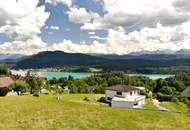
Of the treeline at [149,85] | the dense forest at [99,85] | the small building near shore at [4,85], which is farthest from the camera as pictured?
the treeline at [149,85]

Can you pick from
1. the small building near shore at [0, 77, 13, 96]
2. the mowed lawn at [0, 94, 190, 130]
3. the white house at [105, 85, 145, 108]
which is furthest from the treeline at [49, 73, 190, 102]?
the mowed lawn at [0, 94, 190, 130]

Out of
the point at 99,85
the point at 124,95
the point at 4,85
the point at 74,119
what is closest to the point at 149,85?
the point at 99,85

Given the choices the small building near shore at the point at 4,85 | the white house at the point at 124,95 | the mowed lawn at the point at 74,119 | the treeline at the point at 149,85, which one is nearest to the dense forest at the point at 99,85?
the treeline at the point at 149,85

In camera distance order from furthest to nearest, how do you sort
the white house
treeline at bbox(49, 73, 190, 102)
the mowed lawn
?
treeline at bbox(49, 73, 190, 102) → the white house → the mowed lawn

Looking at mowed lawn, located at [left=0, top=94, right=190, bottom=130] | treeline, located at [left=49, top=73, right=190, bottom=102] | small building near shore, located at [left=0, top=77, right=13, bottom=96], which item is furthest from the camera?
treeline, located at [left=49, top=73, right=190, bottom=102]

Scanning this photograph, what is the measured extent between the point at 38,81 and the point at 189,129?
84.4 metres

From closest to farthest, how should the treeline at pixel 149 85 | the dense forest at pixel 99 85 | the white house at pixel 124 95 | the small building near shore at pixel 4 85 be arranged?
the small building near shore at pixel 4 85
the white house at pixel 124 95
the dense forest at pixel 99 85
the treeline at pixel 149 85

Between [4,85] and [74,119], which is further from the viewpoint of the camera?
[4,85]

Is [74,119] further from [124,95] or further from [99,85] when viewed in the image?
[99,85]

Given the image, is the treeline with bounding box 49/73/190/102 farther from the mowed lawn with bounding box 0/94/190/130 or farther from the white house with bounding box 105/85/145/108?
the mowed lawn with bounding box 0/94/190/130

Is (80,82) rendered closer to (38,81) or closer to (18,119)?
(38,81)

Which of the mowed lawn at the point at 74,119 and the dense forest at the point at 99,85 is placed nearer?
the mowed lawn at the point at 74,119

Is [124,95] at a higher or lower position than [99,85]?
higher

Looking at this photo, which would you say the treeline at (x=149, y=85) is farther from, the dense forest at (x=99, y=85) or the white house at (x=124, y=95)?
the white house at (x=124, y=95)
